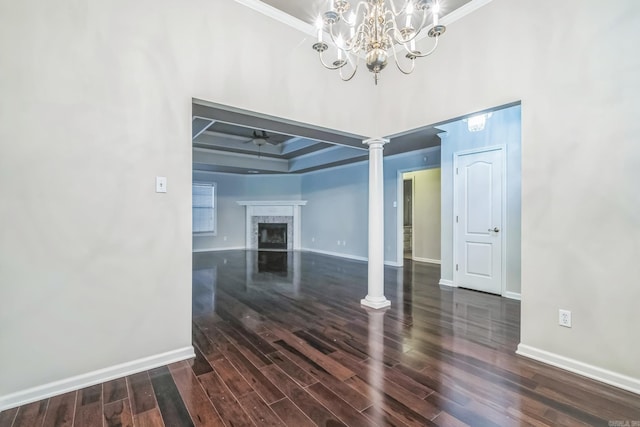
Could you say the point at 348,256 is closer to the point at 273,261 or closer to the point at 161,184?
the point at 273,261

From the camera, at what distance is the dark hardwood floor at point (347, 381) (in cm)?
171

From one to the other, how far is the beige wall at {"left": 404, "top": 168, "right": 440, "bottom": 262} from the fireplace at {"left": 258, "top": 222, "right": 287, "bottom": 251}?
4.14 m

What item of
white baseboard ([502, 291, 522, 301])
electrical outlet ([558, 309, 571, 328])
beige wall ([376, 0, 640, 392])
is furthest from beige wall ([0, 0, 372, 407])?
white baseboard ([502, 291, 522, 301])

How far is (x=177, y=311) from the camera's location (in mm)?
2379

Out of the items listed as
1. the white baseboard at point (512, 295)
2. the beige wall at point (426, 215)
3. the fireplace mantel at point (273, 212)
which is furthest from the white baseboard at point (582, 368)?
the fireplace mantel at point (273, 212)

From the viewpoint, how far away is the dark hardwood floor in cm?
171

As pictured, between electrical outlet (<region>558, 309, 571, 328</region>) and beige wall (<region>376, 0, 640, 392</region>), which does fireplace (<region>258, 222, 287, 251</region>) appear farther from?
electrical outlet (<region>558, 309, 571, 328</region>)

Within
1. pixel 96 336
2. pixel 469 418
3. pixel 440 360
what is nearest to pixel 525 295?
pixel 440 360

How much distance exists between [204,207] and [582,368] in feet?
29.9

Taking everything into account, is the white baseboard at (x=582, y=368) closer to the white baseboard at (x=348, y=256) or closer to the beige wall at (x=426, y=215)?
the white baseboard at (x=348, y=256)

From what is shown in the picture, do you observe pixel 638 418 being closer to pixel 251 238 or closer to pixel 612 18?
pixel 612 18

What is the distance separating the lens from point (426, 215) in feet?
24.4

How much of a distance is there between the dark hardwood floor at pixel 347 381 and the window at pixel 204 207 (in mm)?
5960

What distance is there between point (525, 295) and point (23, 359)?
3703 mm
